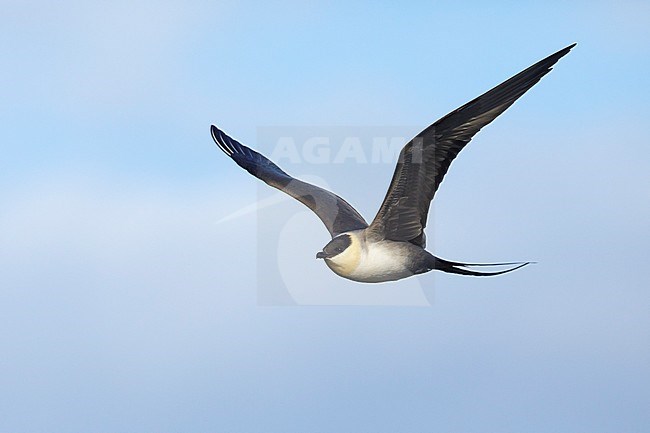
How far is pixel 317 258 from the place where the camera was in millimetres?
11414

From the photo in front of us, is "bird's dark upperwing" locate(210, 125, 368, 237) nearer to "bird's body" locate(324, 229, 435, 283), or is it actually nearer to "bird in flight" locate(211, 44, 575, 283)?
"bird in flight" locate(211, 44, 575, 283)

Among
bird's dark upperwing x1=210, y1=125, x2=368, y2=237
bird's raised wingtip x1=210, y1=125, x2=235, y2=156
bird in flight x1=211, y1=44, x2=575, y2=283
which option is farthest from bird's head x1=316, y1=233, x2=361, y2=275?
bird's raised wingtip x1=210, y1=125, x2=235, y2=156

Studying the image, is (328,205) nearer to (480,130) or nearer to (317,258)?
(317,258)

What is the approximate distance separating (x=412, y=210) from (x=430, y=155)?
814 mm

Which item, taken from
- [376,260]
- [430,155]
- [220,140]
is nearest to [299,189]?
[220,140]

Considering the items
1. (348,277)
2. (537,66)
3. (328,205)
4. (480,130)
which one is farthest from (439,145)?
(328,205)

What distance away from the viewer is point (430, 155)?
1059 centimetres

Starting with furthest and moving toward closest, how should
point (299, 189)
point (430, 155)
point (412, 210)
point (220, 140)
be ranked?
point (220, 140), point (299, 189), point (412, 210), point (430, 155)

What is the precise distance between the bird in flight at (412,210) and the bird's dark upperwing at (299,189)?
27mm

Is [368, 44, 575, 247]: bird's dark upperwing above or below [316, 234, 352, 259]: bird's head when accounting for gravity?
above

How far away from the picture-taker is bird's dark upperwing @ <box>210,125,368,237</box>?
1284 centimetres

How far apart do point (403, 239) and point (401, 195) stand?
2.30ft

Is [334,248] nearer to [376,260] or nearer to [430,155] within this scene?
[376,260]

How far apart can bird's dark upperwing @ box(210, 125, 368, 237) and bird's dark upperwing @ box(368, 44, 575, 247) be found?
1.41m
